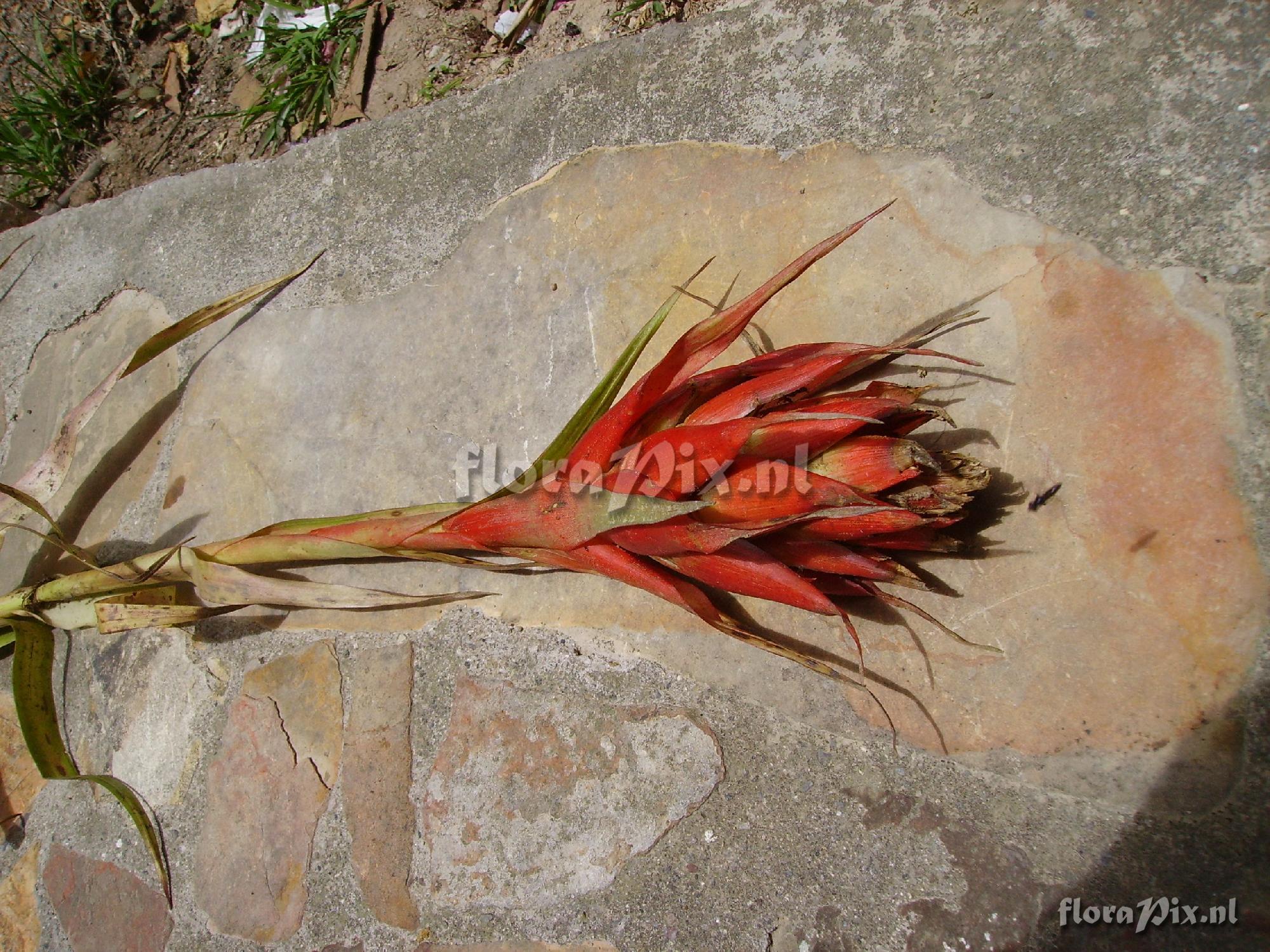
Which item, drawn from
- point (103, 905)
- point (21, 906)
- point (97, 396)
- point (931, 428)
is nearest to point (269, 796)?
point (103, 905)

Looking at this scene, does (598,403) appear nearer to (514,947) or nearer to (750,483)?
(750,483)

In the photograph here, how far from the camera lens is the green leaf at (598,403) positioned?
3.61 ft

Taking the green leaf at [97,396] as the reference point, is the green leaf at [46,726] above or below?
below

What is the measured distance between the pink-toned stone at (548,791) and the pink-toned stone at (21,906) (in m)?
1.01

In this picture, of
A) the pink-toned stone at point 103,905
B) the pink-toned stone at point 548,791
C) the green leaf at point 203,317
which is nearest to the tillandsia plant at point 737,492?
the pink-toned stone at point 548,791

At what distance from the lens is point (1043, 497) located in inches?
41.0

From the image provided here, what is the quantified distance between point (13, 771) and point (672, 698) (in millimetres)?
1568

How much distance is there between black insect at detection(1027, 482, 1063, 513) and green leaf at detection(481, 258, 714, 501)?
53 cm

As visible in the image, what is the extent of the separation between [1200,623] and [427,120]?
1.55 meters

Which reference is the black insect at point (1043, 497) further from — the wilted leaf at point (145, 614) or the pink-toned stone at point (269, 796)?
the wilted leaf at point (145, 614)

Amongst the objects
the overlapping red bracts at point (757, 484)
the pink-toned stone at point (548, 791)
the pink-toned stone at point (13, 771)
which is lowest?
the pink-toned stone at point (548, 791)

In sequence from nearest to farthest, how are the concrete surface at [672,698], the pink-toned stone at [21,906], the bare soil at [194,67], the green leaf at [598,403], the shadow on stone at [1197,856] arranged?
the shadow on stone at [1197,856]
the concrete surface at [672,698]
the green leaf at [598,403]
the pink-toned stone at [21,906]
the bare soil at [194,67]

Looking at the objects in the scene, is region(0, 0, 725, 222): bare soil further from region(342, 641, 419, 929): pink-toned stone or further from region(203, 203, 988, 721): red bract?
region(342, 641, 419, 929): pink-toned stone

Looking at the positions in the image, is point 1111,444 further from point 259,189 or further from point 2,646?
point 2,646
